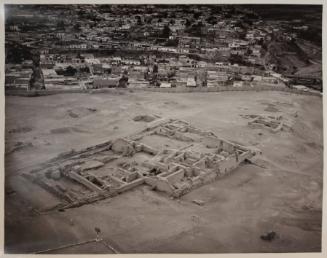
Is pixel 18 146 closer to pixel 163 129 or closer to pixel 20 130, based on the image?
pixel 20 130

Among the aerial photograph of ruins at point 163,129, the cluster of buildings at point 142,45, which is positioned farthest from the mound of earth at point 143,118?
the cluster of buildings at point 142,45

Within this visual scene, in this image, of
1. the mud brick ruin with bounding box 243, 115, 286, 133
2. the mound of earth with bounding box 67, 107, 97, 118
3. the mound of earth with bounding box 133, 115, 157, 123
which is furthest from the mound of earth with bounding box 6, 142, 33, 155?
the mud brick ruin with bounding box 243, 115, 286, 133

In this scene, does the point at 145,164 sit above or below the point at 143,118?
below

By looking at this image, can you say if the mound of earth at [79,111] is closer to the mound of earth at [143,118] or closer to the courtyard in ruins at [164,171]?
the courtyard in ruins at [164,171]

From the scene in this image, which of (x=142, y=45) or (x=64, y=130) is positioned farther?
(x=142, y=45)

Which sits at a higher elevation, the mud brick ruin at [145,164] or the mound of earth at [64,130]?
the mound of earth at [64,130]

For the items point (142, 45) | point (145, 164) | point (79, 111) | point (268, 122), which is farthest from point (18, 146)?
point (268, 122)

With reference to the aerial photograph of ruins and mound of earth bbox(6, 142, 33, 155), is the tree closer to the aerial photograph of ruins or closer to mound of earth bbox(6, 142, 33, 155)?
the aerial photograph of ruins
